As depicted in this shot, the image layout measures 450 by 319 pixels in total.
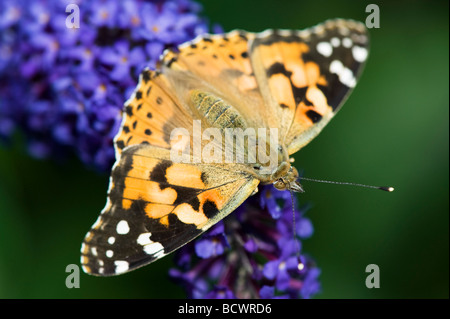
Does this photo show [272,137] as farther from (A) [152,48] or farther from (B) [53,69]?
(B) [53,69]

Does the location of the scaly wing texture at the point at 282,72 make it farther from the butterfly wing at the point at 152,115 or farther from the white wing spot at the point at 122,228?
the white wing spot at the point at 122,228

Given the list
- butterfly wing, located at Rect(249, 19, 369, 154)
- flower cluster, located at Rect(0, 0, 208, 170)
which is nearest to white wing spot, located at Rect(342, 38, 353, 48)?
butterfly wing, located at Rect(249, 19, 369, 154)

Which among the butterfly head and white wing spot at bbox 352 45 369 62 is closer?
the butterfly head

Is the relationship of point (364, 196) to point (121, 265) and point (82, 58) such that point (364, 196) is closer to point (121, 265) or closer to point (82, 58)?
point (121, 265)

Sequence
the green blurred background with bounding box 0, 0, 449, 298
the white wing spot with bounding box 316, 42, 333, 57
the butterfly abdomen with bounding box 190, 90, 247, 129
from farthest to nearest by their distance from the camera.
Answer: the green blurred background with bounding box 0, 0, 449, 298
the white wing spot with bounding box 316, 42, 333, 57
the butterfly abdomen with bounding box 190, 90, 247, 129

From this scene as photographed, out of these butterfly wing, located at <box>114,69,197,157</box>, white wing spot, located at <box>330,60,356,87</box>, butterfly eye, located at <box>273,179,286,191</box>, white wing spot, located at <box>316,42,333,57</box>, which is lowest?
butterfly eye, located at <box>273,179,286,191</box>

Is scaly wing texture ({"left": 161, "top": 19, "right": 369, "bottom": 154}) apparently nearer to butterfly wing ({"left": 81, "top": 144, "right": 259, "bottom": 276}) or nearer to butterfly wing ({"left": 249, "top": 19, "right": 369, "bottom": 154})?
butterfly wing ({"left": 249, "top": 19, "right": 369, "bottom": 154})

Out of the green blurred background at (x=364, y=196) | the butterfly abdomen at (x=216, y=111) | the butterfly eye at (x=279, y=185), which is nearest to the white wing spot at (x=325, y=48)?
the butterfly abdomen at (x=216, y=111)
